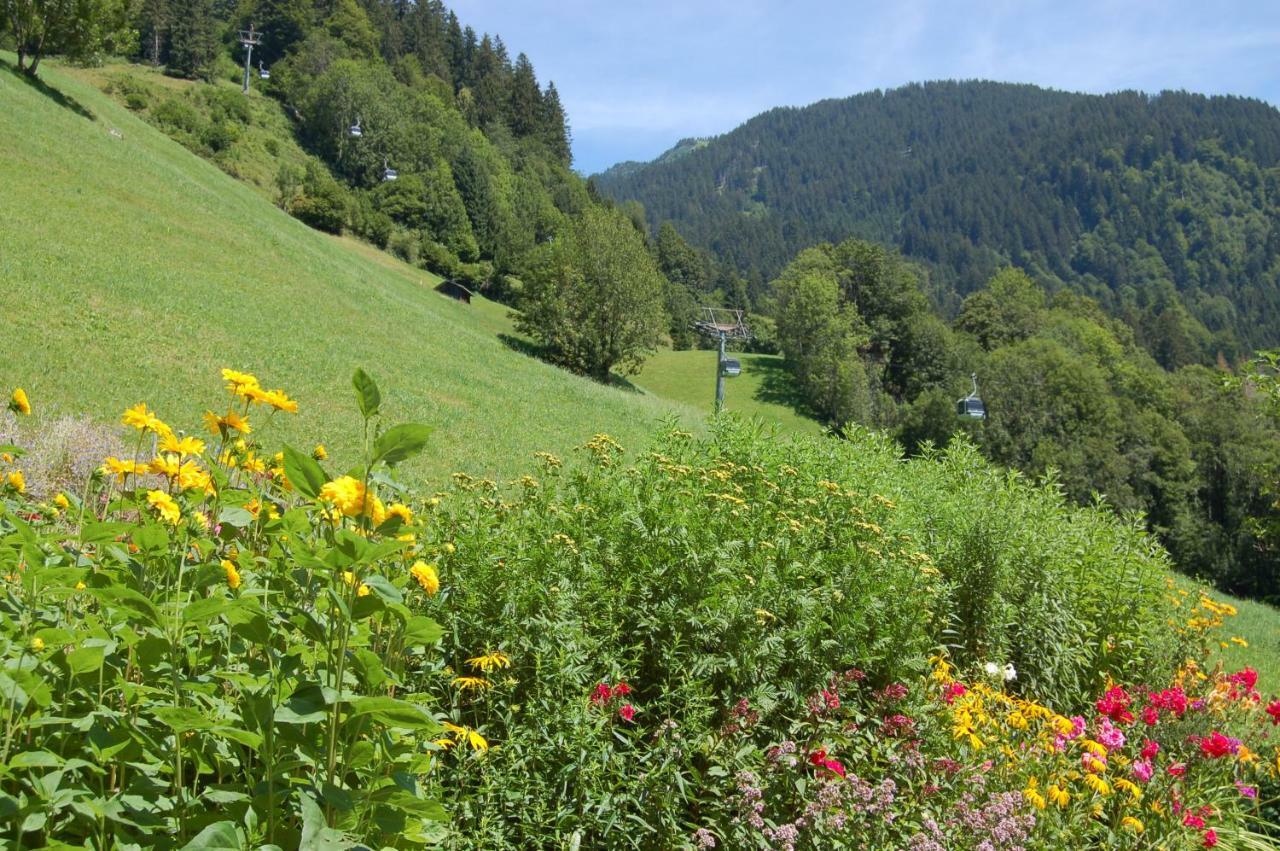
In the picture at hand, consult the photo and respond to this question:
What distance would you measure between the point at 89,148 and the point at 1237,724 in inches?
1023

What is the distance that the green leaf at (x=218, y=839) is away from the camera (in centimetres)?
134

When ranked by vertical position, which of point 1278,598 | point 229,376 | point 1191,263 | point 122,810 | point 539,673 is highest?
point 1191,263

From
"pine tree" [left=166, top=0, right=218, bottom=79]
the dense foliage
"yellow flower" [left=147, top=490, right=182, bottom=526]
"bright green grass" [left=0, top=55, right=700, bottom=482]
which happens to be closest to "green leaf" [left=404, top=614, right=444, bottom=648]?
"yellow flower" [left=147, top=490, right=182, bottom=526]

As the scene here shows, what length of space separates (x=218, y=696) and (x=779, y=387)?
165ft

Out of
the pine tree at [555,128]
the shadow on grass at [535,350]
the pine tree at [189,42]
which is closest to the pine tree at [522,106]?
the pine tree at [555,128]

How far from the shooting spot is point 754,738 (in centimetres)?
332

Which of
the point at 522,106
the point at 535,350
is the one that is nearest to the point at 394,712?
the point at 535,350

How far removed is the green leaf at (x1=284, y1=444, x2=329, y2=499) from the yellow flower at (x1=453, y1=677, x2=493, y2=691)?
1.61 m

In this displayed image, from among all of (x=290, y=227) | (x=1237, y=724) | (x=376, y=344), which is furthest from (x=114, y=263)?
(x=1237, y=724)

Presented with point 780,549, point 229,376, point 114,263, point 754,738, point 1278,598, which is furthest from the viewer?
point 1278,598

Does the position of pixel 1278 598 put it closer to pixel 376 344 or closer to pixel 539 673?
pixel 376 344

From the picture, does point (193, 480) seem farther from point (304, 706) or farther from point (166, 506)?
point (304, 706)

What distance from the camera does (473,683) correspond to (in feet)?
9.95

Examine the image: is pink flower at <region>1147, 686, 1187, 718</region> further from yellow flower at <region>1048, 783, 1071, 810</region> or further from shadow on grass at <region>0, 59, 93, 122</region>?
shadow on grass at <region>0, 59, 93, 122</region>
